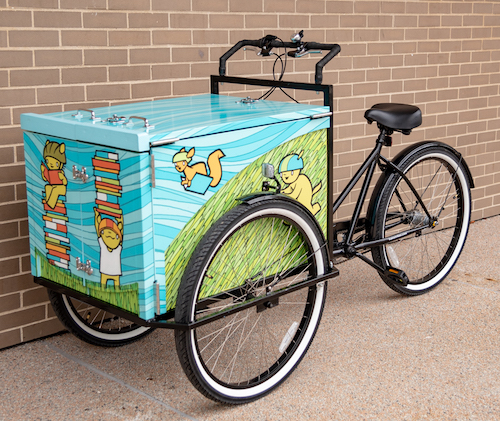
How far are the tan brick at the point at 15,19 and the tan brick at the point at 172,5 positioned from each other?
2.36 feet

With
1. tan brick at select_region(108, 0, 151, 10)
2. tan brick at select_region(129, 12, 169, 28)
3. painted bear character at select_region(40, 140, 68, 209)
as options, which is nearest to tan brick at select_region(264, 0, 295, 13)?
tan brick at select_region(129, 12, 169, 28)

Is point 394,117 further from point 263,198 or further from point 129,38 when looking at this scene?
point 129,38

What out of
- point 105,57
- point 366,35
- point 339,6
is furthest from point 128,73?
point 366,35

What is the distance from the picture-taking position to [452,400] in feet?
9.24

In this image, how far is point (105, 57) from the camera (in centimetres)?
Result: 349

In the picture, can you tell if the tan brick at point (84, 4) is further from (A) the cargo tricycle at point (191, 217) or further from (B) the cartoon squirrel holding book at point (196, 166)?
(B) the cartoon squirrel holding book at point (196, 166)

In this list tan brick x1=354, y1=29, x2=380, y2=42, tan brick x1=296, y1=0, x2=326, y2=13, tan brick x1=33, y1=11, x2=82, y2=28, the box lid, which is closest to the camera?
the box lid

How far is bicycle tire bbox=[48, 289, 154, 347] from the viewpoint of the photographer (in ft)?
9.96

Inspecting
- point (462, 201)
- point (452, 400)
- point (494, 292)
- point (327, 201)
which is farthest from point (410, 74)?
point (452, 400)

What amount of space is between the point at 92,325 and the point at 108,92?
121 cm

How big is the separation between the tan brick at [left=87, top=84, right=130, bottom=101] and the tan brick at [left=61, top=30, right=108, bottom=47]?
0.22 meters

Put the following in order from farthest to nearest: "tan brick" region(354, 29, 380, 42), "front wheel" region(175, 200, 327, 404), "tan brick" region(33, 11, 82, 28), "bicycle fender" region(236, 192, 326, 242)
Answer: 1. "tan brick" region(354, 29, 380, 42)
2. "tan brick" region(33, 11, 82, 28)
3. "bicycle fender" region(236, 192, 326, 242)
4. "front wheel" region(175, 200, 327, 404)

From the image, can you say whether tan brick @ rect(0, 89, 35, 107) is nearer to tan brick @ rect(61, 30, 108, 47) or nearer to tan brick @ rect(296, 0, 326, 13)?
tan brick @ rect(61, 30, 108, 47)

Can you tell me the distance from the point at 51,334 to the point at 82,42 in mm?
1502
